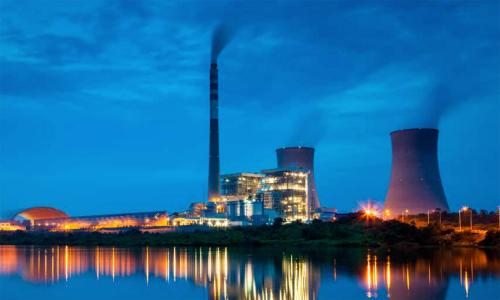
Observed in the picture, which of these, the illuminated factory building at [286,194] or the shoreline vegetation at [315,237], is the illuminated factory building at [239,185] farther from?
the shoreline vegetation at [315,237]

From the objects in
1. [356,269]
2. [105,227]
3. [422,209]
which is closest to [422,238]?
[422,209]

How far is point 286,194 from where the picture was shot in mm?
59531

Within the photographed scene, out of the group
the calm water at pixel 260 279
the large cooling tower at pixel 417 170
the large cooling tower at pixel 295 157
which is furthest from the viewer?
the large cooling tower at pixel 295 157

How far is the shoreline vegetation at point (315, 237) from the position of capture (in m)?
36.9

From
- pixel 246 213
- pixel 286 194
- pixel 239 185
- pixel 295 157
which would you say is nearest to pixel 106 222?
pixel 239 185

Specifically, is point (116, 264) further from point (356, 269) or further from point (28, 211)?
point (28, 211)

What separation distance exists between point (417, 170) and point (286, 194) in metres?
21.7

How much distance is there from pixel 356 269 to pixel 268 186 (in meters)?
40.0

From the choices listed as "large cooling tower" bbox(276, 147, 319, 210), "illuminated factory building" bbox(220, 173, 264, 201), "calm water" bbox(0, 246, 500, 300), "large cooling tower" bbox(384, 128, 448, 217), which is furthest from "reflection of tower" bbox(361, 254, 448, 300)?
"illuminated factory building" bbox(220, 173, 264, 201)

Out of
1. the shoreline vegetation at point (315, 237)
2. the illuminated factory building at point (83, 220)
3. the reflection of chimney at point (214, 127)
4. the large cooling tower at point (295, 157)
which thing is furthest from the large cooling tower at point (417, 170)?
the illuminated factory building at point (83, 220)

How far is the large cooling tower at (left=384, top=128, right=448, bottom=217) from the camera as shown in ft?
129

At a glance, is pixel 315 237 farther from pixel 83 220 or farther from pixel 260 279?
pixel 83 220

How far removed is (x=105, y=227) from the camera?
197 feet

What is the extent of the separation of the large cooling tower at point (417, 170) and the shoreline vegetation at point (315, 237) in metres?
1.92
